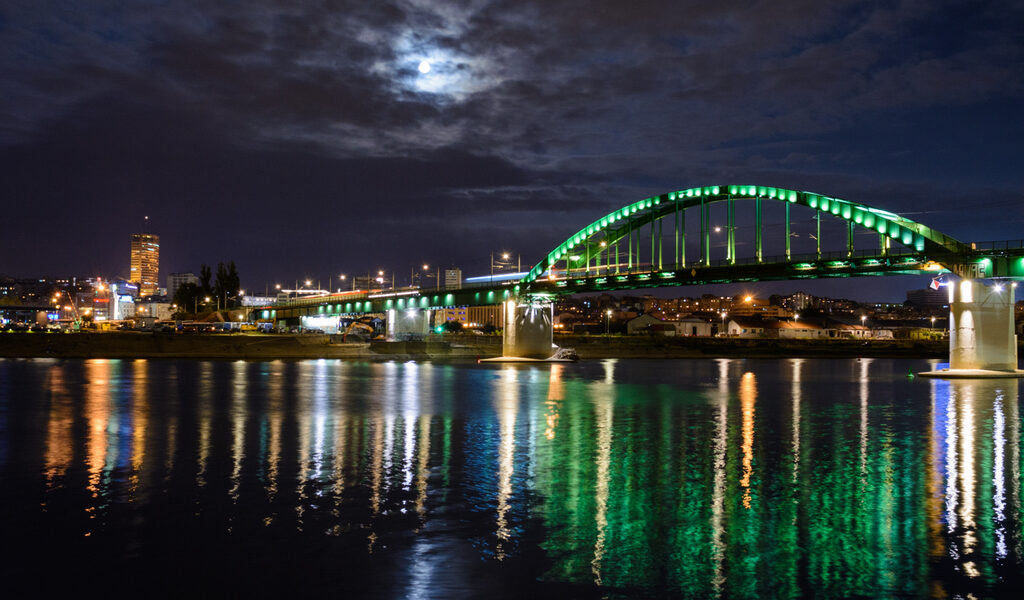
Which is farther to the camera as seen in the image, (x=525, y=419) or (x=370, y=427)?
(x=525, y=419)

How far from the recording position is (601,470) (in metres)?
19.5

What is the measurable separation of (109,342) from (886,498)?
3461 inches

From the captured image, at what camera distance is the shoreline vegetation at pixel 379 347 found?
8738 centimetres

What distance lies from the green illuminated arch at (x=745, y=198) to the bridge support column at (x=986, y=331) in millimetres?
4130

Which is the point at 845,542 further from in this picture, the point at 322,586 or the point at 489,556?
the point at 322,586

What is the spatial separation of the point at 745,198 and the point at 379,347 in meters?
47.8

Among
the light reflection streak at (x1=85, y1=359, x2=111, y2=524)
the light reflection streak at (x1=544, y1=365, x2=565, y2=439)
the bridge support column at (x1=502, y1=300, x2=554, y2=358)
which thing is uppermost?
the bridge support column at (x1=502, y1=300, x2=554, y2=358)

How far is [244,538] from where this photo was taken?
42.1 feet

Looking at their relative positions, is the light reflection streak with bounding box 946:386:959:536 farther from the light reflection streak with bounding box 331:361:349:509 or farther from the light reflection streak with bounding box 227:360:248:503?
the light reflection streak with bounding box 227:360:248:503

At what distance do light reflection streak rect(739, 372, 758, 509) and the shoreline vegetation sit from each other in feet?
180

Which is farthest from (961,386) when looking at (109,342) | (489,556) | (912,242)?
(109,342)

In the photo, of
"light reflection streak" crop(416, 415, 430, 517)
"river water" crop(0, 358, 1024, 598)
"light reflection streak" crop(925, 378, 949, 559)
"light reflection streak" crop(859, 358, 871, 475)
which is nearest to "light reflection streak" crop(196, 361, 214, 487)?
"river water" crop(0, 358, 1024, 598)

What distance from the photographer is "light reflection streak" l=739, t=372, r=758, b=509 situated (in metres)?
17.6

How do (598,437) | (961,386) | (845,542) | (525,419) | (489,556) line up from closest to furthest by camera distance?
(489,556) < (845,542) < (598,437) < (525,419) < (961,386)
